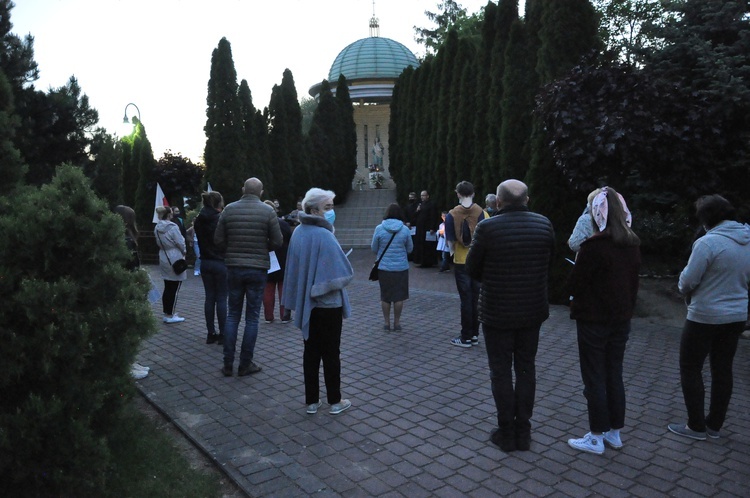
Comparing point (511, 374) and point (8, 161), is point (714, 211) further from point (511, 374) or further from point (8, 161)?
point (8, 161)

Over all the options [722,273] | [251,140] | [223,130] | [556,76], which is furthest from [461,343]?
[251,140]

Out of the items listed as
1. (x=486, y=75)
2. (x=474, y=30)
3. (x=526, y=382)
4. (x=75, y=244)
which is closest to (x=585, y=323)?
(x=526, y=382)

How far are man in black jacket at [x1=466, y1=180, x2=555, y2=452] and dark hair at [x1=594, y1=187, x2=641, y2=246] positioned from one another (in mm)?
415

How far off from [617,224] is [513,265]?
767 millimetres

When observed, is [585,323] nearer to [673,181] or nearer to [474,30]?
[673,181]

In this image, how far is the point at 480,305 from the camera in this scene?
14.3 ft

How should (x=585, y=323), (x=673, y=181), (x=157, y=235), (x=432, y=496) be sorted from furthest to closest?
(x=673, y=181) < (x=157, y=235) < (x=585, y=323) < (x=432, y=496)

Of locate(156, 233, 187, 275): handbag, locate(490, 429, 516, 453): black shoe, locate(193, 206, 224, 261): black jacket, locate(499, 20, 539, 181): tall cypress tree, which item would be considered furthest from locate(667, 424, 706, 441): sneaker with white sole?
locate(499, 20, 539, 181): tall cypress tree

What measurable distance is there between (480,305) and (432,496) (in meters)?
1.43

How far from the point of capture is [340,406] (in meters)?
5.08

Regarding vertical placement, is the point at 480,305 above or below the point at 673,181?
below

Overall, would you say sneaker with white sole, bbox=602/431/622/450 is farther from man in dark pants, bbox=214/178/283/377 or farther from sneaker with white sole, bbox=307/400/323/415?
man in dark pants, bbox=214/178/283/377

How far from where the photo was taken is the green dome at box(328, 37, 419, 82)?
37188 millimetres

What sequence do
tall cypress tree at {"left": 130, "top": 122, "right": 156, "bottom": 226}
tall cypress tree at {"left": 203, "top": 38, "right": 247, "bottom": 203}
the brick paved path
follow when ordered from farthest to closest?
tall cypress tree at {"left": 130, "top": 122, "right": 156, "bottom": 226} < tall cypress tree at {"left": 203, "top": 38, "right": 247, "bottom": 203} < the brick paved path
